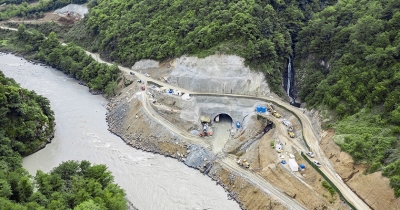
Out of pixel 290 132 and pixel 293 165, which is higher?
pixel 290 132

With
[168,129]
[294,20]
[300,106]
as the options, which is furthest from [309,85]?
[168,129]

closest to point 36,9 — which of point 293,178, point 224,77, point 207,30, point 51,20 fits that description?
point 51,20

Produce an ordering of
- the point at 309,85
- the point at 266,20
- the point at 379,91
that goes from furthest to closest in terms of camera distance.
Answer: the point at 266,20, the point at 309,85, the point at 379,91

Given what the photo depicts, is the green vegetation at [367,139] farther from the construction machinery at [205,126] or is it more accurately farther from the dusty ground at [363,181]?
the construction machinery at [205,126]

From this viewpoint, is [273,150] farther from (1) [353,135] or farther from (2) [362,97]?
(2) [362,97]

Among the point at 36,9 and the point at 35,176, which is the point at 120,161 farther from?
the point at 36,9

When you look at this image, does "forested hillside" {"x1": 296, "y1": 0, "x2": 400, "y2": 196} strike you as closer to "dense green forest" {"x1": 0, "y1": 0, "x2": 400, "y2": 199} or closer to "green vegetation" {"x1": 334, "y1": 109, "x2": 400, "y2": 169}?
"green vegetation" {"x1": 334, "y1": 109, "x2": 400, "y2": 169}

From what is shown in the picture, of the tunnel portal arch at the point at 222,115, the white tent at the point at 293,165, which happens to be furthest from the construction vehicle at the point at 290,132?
the tunnel portal arch at the point at 222,115
